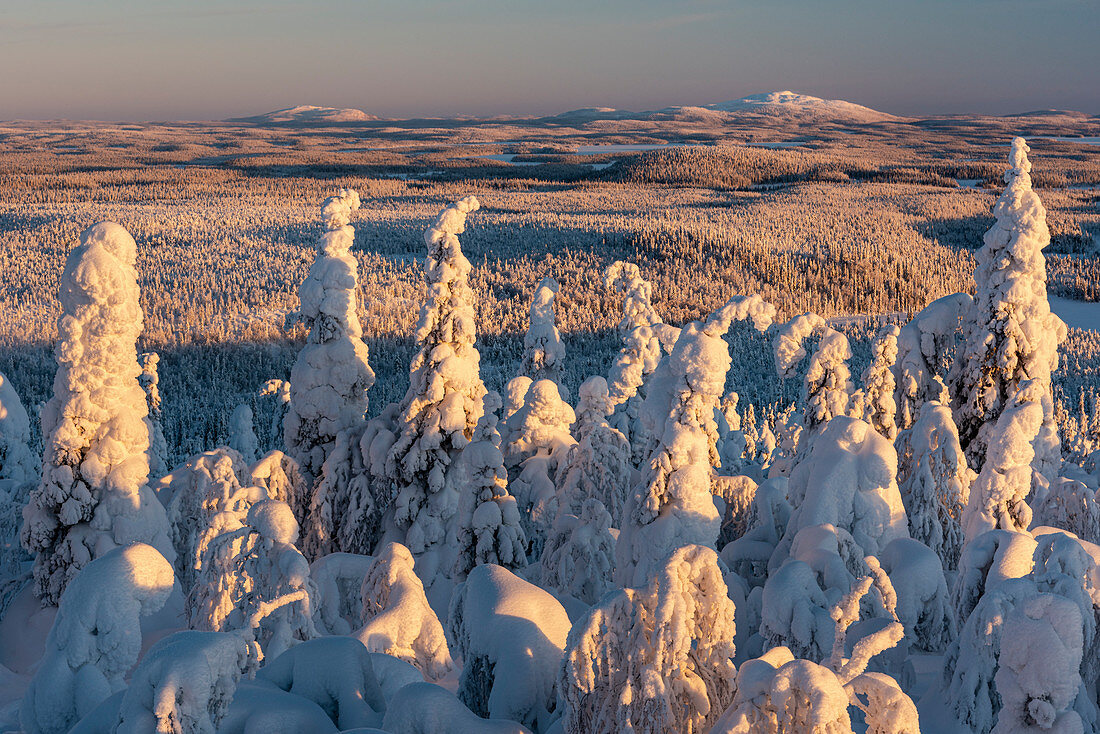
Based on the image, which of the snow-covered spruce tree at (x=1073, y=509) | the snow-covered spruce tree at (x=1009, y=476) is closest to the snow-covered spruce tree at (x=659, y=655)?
the snow-covered spruce tree at (x=1009, y=476)

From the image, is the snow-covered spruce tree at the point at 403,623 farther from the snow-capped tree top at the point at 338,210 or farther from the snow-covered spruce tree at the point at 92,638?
the snow-capped tree top at the point at 338,210

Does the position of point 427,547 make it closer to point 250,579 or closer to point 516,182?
point 250,579

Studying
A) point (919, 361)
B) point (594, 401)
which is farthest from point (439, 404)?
point (919, 361)

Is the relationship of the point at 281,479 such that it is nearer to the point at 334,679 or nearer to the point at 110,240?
the point at 110,240

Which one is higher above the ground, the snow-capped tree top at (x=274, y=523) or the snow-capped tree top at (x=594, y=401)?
the snow-capped tree top at (x=274, y=523)

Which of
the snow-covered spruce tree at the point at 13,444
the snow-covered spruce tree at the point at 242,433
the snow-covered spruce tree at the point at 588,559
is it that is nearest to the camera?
the snow-covered spruce tree at the point at 588,559

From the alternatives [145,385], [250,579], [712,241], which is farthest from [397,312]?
[250,579]
